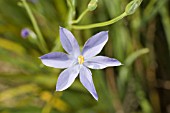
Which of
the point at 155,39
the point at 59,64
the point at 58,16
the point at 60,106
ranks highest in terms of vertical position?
the point at 58,16

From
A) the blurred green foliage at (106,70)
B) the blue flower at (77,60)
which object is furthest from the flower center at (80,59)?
the blurred green foliage at (106,70)

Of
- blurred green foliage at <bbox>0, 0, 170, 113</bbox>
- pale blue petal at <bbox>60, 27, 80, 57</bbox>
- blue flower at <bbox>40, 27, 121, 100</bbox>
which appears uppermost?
blurred green foliage at <bbox>0, 0, 170, 113</bbox>

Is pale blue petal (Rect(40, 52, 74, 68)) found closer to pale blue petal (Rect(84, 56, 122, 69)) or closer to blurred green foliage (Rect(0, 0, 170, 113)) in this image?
pale blue petal (Rect(84, 56, 122, 69))

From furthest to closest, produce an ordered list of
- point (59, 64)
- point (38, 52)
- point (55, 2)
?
point (38, 52) → point (55, 2) → point (59, 64)

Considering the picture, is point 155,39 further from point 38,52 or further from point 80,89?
point 38,52

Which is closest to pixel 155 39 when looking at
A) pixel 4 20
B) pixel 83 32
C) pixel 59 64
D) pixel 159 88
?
pixel 159 88

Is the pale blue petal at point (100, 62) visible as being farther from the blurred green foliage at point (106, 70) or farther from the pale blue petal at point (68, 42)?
the blurred green foliage at point (106, 70)

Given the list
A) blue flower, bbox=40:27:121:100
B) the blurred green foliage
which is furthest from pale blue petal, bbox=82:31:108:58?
the blurred green foliage
